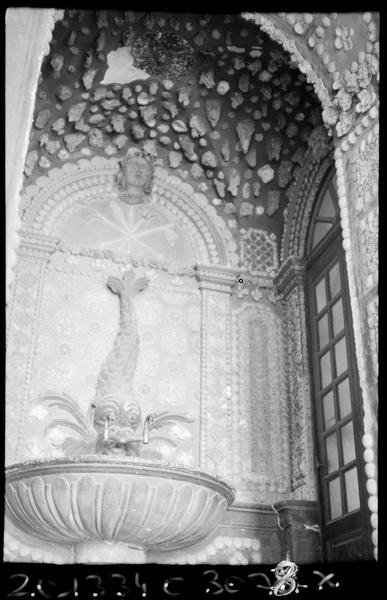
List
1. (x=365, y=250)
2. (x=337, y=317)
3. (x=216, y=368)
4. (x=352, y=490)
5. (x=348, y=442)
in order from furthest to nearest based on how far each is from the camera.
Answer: (x=216, y=368), (x=337, y=317), (x=348, y=442), (x=352, y=490), (x=365, y=250)

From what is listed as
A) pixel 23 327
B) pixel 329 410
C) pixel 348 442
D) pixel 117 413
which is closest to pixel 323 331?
pixel 329 410

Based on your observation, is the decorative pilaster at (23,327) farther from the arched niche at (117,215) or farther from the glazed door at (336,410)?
the glazed door at (336,410)

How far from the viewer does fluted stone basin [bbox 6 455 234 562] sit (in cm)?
380

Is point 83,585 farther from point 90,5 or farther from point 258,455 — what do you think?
point 90,5

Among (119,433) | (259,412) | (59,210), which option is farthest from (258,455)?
(59,210)

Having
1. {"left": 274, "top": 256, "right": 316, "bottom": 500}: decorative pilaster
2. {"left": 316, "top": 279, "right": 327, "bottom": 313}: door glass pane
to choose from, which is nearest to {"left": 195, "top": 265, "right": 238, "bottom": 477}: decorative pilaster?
{"left": 274, "top": 256, "right": 316, "bottom": 500}: decorative pilaster

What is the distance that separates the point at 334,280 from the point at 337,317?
27 centimetres

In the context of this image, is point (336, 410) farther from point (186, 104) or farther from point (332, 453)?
point (186, 104)

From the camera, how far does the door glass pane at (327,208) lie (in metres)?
5.19

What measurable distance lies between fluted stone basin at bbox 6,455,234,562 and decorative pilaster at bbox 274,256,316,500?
34.8 inches

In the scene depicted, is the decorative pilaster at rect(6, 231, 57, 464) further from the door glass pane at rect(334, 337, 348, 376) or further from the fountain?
the door glass pane at rect(334, 337, 348, 376)

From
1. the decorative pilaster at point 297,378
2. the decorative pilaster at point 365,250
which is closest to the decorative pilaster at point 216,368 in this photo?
the decorative pilaster at point 297,378

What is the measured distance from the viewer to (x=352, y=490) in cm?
428

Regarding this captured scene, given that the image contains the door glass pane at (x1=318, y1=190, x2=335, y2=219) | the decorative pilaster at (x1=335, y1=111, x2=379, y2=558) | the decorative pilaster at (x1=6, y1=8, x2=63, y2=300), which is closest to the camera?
the decorative pilaster at (x1=6, y1=8, x2=63, y2=300)
